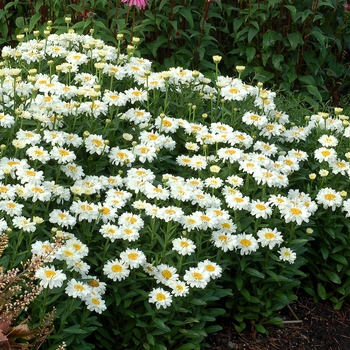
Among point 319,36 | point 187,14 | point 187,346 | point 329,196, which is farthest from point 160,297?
point 319,36

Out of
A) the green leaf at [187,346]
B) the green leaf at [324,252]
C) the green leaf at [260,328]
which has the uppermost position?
the green leaf at [187,346]

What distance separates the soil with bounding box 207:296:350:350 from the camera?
3.45 meters

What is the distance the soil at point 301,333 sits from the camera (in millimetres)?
3449

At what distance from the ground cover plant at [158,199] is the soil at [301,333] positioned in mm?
59

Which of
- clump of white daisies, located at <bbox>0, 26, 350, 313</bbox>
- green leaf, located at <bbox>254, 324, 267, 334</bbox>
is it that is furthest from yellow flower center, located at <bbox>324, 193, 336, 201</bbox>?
green leaf, located at <bbox>254, 324, 267, 334</bbox>

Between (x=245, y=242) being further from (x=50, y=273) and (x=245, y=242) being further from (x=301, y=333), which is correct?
(x=50, y=273)

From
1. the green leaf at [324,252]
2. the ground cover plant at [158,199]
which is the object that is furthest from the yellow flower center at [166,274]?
the green leaf at [324,252]

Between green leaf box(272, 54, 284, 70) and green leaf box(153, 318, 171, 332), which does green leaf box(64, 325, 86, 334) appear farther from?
green leaf box(272, 54, 284, 70)

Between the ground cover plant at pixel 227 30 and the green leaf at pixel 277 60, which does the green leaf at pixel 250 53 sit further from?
the green leaf at pixel 277 60

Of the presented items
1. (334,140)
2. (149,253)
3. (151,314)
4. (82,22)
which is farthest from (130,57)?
(151,314)

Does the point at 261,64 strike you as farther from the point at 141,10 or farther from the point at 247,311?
the point at 247,311

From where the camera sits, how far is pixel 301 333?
3602mm

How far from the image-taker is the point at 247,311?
3482mm

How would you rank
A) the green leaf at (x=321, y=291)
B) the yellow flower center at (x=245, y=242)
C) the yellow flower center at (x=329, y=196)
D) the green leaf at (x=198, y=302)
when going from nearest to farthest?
the green leaf at (x=198, y=302)
the yellow flower center at (x=245, y=242)
the yellow flower center at (x=329, y=196)
the green leaf at (x=321, y=291)
